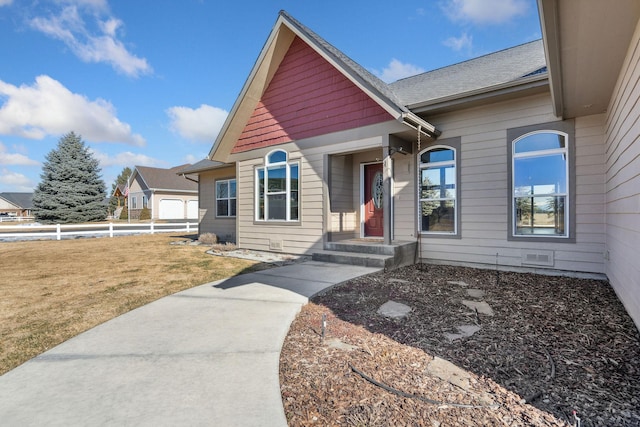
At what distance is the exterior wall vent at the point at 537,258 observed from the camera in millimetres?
5980

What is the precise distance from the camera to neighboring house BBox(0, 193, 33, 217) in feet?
189

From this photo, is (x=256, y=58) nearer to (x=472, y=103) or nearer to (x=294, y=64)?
(x=294, y=64)

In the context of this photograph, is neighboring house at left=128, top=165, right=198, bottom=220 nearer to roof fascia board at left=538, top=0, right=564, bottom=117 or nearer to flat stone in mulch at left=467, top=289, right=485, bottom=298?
flat stone in mulch at left=467, top=289, right=485, bottom=298

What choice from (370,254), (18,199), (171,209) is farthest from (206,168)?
(18,199)

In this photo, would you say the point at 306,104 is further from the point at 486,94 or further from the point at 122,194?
the point at 122,194

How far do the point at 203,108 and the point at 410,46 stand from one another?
1509 inches

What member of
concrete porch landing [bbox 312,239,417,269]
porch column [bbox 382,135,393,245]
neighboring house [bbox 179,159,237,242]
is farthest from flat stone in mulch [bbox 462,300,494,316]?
neighboring house [bbox 179,159,237,242]

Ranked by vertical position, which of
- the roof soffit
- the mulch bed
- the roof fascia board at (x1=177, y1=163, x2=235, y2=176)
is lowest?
the mulch bed

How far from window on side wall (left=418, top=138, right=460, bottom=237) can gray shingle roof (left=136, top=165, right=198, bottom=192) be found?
27044mm

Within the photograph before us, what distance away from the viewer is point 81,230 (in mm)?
17094

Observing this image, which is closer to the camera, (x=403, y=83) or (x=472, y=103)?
(x=472, y=103)

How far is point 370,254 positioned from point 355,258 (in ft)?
1.22

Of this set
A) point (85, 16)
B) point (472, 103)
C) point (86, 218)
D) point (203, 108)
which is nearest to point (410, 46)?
point (472, 103)

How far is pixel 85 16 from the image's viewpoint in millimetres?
11953
